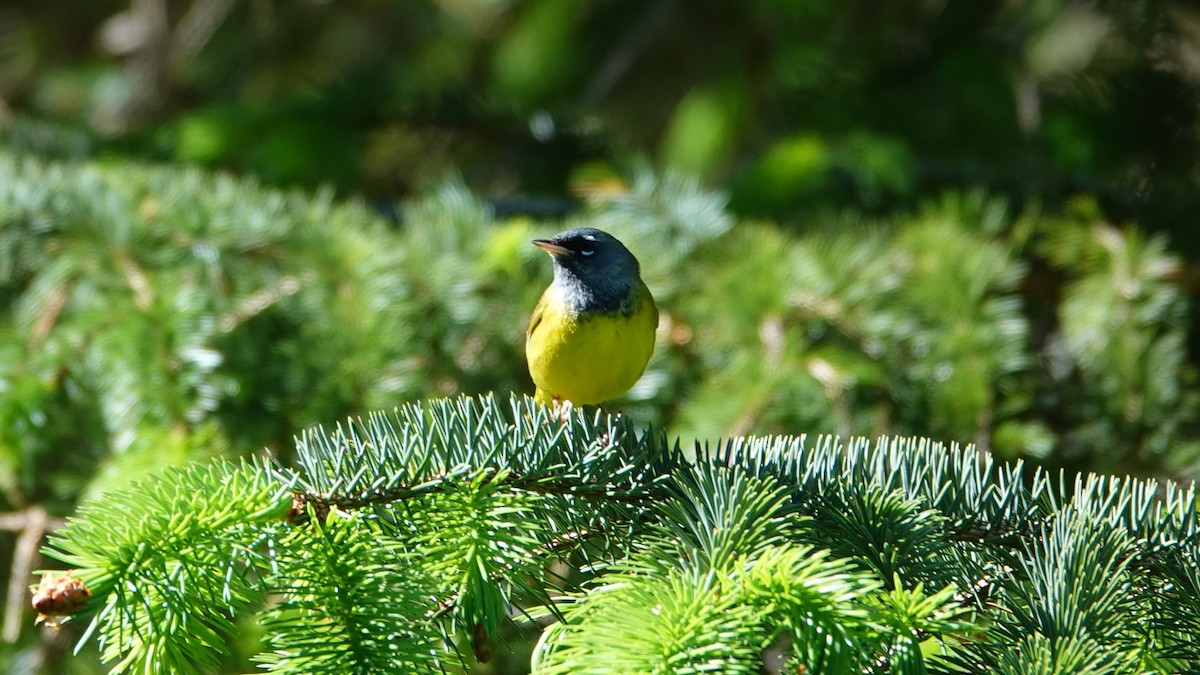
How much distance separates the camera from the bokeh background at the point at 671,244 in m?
3.27

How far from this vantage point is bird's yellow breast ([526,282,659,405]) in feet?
9.52

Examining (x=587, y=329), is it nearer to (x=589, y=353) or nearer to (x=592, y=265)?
(x=589, y=353)

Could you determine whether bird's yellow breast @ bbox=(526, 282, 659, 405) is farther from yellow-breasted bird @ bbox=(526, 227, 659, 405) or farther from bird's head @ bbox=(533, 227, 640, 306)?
bird's head @ bbox=(533, 227, 640, 306)

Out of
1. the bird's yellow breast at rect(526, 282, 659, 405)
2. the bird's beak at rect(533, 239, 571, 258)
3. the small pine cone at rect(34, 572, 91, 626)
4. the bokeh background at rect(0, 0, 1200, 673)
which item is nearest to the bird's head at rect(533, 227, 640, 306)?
the bird's beak at rect(533, 239, 571, 258)

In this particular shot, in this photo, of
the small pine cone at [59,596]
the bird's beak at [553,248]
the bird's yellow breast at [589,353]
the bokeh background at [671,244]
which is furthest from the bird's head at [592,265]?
the small pine cone at [59,596]

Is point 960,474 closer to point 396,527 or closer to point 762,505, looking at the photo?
point 762,505

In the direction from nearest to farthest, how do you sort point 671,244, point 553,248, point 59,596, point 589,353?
point 59,596
point 589,353
point 553,248
point 671,244

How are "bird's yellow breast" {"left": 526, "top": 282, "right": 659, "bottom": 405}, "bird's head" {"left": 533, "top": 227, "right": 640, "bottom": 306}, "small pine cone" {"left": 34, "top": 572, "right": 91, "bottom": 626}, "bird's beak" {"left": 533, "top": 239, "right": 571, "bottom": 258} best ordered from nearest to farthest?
"small pine cone" {"left": 34, "top": 572, "right": 91, "bottom": 626} → "bird's yellow breast" {"left": 526, "top": 282, "right": 659, "bottom": 405} → "bird's head" {"left": 533, "top": 227, "right": 640, "bottom": 306} → "bird's beak" {"left": 533, "top": 239, "right": 571, "bottom": 258}

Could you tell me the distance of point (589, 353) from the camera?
9.50 ft

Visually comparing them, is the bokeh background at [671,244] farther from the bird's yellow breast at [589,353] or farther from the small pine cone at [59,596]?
the small pine cone at [59,596]

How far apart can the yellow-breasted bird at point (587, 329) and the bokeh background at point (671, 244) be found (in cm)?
42

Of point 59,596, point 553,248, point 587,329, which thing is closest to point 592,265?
point 553,248

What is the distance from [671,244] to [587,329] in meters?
1.17

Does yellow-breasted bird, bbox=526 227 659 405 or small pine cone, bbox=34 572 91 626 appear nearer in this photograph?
small pine cone, bbox=34 572 91 626
